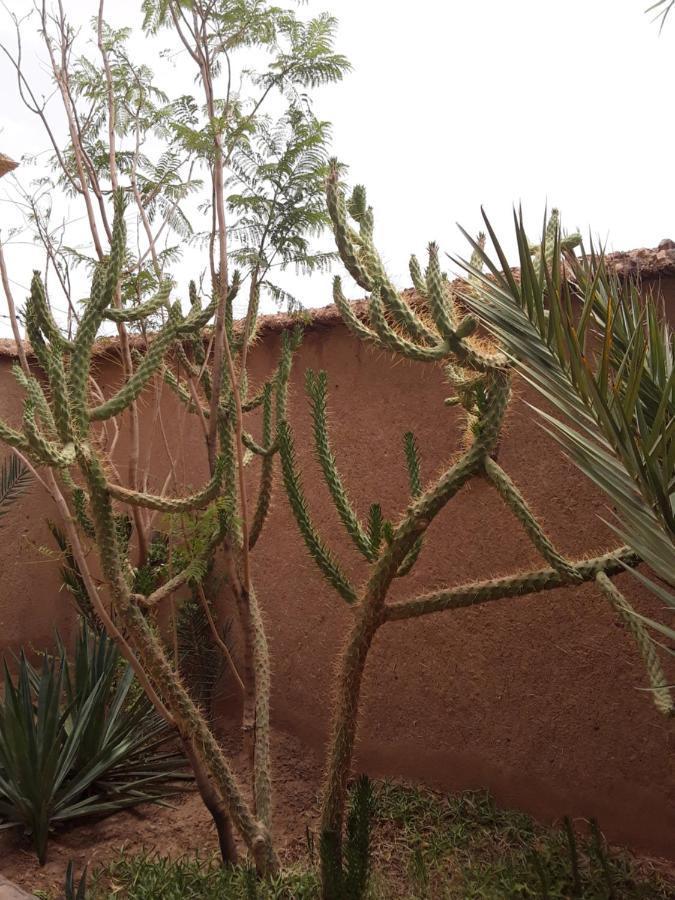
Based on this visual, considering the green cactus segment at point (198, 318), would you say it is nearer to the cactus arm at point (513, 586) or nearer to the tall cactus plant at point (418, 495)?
the tall cactus plant at point (418, 495)

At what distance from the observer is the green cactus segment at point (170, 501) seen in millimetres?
2949

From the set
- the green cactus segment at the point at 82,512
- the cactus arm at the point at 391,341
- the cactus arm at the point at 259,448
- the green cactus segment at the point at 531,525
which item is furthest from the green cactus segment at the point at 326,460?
the green cactus segment at the point at 82,512

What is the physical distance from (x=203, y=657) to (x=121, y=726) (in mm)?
810

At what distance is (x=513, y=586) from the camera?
2.68m

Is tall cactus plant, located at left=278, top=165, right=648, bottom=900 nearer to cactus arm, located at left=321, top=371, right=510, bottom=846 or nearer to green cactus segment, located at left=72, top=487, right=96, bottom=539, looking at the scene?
cactus arm, located at left=321, top=371, right=510, bottom=846

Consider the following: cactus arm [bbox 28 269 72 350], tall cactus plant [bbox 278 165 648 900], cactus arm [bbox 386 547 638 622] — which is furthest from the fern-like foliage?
cactus arm [bbox 386 547 638 622]

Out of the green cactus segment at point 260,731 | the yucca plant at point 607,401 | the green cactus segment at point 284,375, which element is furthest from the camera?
the green cactus segment at point 284,375

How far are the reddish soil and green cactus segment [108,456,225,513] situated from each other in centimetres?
150

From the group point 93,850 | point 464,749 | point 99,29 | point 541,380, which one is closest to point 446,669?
point 464,749

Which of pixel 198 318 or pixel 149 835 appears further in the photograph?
pixel 149 835

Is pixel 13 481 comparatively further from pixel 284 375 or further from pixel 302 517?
pixel 302 517

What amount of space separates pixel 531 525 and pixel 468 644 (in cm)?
148

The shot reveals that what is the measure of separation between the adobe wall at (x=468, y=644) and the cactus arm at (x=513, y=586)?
0.86 m

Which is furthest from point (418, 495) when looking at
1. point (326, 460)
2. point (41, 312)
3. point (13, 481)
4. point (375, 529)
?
point (13, 481)
